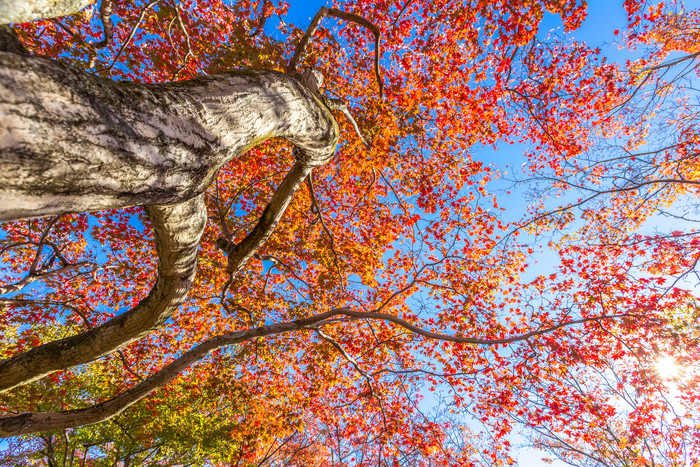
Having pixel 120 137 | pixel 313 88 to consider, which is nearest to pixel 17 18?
pixel 120 137

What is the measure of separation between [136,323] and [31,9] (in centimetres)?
298

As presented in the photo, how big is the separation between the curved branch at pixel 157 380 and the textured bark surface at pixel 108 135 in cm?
198

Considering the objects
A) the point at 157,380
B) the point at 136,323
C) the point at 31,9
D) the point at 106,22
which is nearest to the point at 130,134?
the point at 31,9

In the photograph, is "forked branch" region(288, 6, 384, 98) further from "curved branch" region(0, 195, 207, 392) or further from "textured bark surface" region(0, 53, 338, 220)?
"curved branch" region(0, 195, 207, 392)

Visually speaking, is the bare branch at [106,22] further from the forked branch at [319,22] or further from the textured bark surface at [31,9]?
the textured bark surface at [31,9]

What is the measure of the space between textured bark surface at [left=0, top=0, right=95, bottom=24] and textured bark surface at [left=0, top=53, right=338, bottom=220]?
15 centimetres

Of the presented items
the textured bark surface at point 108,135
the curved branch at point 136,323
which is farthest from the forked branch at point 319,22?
the curved branch at point 136,323

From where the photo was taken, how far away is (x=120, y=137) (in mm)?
1108

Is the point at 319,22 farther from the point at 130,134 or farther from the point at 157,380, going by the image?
the point at 157,380

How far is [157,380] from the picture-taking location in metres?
2.88

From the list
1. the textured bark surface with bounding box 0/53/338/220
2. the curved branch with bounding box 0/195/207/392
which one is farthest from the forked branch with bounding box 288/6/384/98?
the curved branch with bounding box 0/195/207/392

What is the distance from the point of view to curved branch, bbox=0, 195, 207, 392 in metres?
2.45

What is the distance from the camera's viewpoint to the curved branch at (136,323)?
2.45 meters

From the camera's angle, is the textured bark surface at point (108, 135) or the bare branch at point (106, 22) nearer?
the textured bark surface at point (108, 135)
